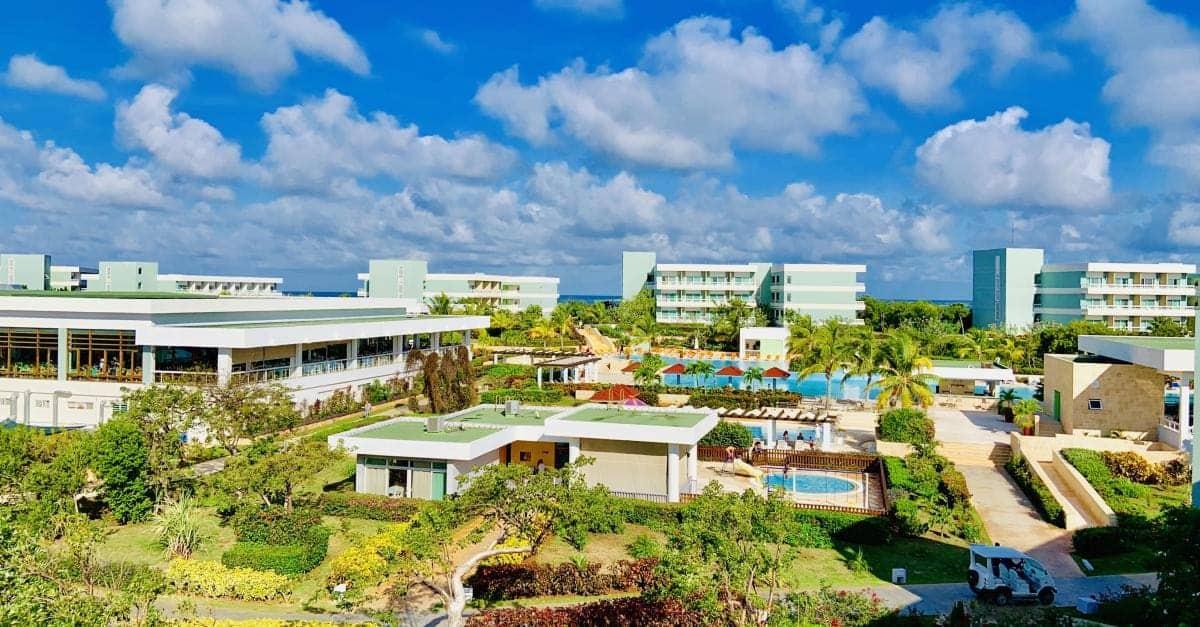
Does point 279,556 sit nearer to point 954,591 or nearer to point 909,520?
point 954,591

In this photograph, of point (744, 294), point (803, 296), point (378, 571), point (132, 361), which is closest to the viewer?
point (378, 571)

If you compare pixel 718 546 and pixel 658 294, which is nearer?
pixel 718 546

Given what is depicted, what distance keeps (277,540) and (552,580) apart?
265 inches

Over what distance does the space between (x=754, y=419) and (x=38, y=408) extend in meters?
30.8

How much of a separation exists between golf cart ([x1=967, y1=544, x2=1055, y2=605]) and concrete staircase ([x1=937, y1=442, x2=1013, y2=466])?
13.3 m

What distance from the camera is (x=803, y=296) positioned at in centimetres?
8650

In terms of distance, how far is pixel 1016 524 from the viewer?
22359 millimetres

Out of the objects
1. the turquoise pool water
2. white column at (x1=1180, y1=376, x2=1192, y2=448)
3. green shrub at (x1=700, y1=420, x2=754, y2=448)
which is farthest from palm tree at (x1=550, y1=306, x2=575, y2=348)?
white column at (x1=1180, y1=376, x2=1192, y2=448)

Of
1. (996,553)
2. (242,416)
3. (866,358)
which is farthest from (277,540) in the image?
(866,358)

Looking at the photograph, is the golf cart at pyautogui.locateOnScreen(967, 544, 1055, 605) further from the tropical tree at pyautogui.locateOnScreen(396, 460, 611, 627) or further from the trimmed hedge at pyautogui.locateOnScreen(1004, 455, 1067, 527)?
the tropical tree at pyautogui.locateOnScreen(396, 460, 611, 627)

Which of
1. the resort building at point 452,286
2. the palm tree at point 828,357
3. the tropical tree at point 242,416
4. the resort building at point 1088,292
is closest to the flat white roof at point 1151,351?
the palm tree at point 828,357

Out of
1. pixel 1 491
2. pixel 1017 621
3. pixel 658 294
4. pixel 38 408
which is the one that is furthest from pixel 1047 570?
pixel 658 294

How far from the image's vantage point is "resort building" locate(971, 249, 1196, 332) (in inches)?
2896

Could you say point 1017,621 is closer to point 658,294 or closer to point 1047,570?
point 1047,570
